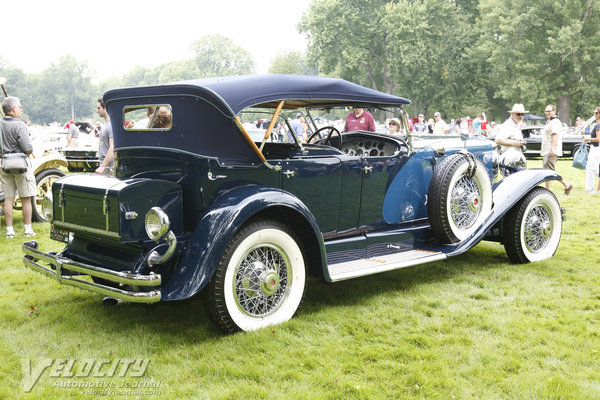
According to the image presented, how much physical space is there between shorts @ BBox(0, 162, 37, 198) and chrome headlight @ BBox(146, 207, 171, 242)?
465cm

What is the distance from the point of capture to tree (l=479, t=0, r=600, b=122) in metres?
34.8

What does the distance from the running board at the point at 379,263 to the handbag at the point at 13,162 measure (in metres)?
4.88

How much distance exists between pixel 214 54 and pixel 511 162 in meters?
92.9

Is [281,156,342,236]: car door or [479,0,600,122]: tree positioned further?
[479,0,600,122]: tree

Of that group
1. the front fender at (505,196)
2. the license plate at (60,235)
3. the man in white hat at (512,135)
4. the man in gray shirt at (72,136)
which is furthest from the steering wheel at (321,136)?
the man in gray shirt at (72,136)

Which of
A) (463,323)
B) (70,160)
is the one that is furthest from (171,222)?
(70,160)

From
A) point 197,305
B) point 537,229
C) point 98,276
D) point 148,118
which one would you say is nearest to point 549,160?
point 537,229

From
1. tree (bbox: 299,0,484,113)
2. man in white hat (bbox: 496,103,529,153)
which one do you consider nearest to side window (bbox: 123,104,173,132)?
man in white hat (bbox: 496,103,529,153)

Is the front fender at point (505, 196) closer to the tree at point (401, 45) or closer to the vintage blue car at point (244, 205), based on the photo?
the vintage blue car at point (244, 205)

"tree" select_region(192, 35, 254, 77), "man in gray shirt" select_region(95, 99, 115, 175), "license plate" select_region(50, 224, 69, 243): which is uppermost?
"tree" select_region(192, 35, 254, 77)

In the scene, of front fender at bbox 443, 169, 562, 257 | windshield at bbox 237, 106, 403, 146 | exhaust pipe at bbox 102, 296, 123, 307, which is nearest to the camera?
exhaust pipe at bbox 102, 296, 123, 307

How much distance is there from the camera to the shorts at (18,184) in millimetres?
7625

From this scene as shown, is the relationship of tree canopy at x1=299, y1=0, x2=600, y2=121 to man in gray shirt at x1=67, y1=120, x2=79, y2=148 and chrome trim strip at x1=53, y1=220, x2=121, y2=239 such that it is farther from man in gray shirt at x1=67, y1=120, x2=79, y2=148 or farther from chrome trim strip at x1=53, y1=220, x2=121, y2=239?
chrome trim strip at x1=53, y1=220, x2=121, y2=239

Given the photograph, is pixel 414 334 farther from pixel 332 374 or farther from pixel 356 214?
pixel 356 214
